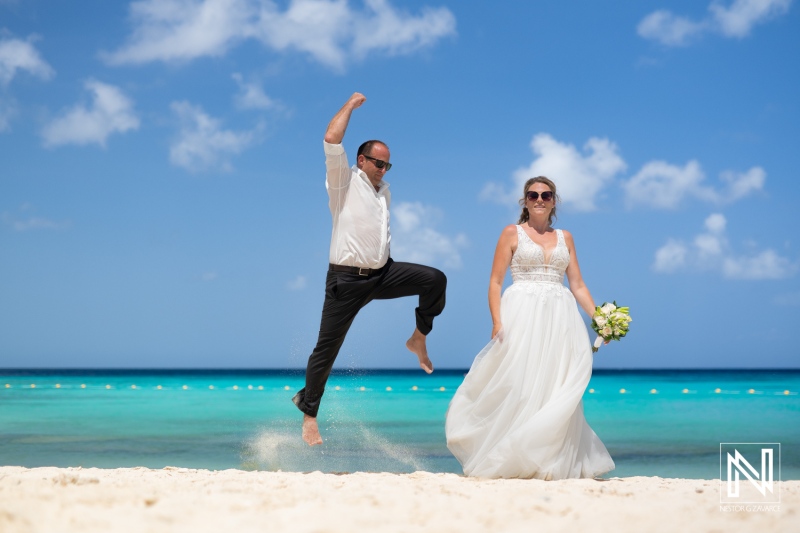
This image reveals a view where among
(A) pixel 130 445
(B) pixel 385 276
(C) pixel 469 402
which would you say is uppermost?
(B) pixel 385 276

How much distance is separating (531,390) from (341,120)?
259cm

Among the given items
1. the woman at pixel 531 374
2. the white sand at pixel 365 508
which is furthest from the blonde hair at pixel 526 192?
A: the white sand at pixel 365 508

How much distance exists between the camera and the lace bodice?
6.79 metres

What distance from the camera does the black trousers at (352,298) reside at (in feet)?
23.1

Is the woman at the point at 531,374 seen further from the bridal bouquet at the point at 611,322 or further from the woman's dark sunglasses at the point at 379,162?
the woman's dark sunglasses at the point at 379,162

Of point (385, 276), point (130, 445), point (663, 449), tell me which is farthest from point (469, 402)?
point (130, 445)

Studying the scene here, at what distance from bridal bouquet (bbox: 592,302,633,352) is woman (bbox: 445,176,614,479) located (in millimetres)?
146

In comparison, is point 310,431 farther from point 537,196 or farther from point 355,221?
point 537,196

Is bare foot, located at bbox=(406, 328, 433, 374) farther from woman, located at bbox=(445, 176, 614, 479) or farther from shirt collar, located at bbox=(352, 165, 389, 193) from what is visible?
shirt collar, located at bbox=(352, 165, 389, 193)

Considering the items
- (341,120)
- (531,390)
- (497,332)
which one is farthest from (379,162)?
(531,390)

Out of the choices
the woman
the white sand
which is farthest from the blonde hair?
the white sand

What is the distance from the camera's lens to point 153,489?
17.0 feet

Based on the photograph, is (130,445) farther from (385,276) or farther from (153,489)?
(153,489)

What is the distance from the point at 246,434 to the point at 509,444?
8894 millimetres
